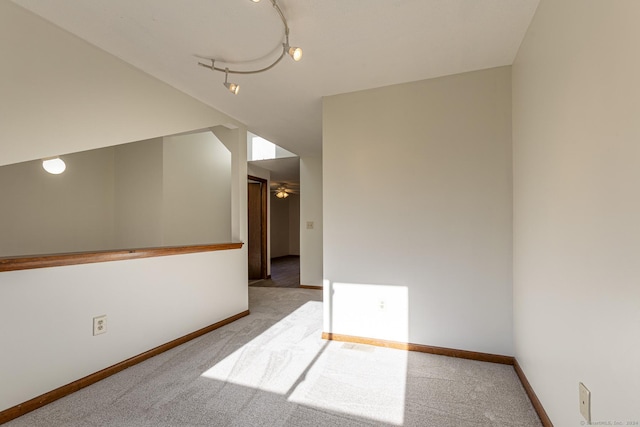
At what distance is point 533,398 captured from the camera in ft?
5.64

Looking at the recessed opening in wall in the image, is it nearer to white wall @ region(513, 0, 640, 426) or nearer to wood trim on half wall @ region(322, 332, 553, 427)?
wood trim on half wall @ region(322, 332, 553, 427)

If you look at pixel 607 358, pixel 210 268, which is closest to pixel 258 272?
pixel 210 268

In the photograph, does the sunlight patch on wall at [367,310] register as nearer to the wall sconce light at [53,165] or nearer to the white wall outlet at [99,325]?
the white wall outlet at [99,325]

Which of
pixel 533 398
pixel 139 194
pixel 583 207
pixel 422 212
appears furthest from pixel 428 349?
pixel 139 194

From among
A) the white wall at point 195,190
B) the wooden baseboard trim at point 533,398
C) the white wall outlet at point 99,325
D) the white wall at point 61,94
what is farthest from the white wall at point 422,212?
the white wall at point 195,190

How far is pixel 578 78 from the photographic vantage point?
1.18 meters

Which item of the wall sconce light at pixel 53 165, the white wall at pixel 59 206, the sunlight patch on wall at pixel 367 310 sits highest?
→ the wall sconce light at pixel 53 165

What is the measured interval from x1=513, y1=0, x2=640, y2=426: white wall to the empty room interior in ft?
0.03

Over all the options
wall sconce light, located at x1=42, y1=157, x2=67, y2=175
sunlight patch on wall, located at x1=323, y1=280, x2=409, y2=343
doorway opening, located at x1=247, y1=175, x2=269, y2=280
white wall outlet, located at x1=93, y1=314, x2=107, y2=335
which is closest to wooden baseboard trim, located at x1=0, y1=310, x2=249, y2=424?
white wall outlet, located at x1=93, y1=314, x2=107, y2=335

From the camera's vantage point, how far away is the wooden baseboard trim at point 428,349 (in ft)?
7.34

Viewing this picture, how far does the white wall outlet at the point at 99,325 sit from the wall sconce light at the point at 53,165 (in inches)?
76.8

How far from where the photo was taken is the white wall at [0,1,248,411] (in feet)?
5.38

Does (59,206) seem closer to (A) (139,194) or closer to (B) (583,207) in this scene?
(A) (139,194)

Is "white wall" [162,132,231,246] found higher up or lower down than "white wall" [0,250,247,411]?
higher up
